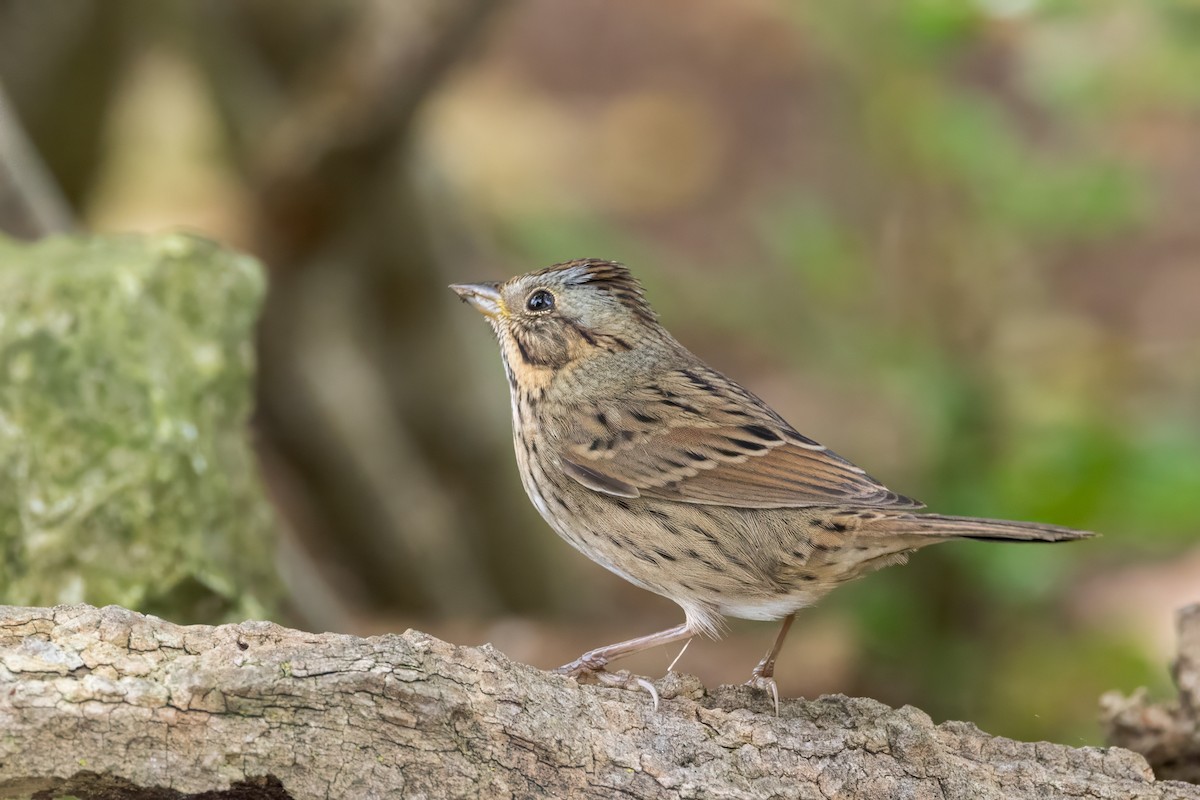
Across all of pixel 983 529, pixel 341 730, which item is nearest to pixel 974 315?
pixel 983 529

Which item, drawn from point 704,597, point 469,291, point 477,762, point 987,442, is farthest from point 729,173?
point 477,762

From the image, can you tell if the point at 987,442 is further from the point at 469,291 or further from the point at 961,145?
the point at 469,291

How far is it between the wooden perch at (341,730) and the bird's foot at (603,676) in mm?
113

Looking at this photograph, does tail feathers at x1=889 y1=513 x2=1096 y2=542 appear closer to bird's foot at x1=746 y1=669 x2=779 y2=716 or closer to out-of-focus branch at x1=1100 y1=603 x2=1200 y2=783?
bird's foot at x1=746 y1=669 x2=779 y2=716

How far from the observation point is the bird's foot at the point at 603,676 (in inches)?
144

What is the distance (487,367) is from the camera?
860cm

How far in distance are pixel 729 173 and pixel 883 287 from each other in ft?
25.3

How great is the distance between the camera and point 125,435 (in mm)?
4637

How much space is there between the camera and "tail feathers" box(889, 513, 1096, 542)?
11.8 ft

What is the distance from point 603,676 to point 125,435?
6.17 feet

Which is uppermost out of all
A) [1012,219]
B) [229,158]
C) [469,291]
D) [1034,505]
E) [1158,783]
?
[1012,219]

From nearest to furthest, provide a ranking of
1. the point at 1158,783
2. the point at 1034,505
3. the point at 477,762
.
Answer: the point at 477,762, the point at 1158,783, the point at 1034,505

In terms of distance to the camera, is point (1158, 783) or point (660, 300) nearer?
point (1158, 783)

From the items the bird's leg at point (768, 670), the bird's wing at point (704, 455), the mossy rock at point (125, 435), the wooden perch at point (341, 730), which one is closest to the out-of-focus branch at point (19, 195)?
the mossy rock at point (125, 435)
